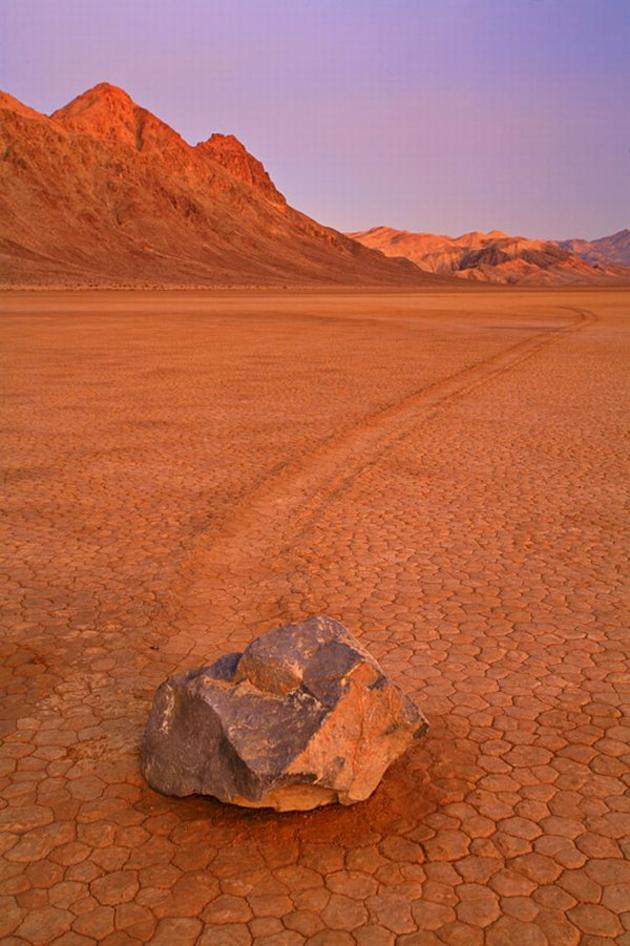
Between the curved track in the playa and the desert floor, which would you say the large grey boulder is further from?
the curved track in the playa

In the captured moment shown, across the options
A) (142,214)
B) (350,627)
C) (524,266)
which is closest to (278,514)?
(350,627)

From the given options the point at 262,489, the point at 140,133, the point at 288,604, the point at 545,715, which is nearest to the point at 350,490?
the point at 262,489

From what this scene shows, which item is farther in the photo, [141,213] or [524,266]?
[524,266]

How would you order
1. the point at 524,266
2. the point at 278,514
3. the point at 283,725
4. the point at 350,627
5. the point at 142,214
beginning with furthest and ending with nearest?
the point at 524,266 < the point at 142,214 < the point at 278,514 < the point at 350,627 < the point at 283,725

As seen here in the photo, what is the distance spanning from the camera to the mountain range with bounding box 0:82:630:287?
8712cm

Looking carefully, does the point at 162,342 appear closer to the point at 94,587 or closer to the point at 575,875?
the point at 94,587

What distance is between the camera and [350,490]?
8047mm

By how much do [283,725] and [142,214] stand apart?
104m

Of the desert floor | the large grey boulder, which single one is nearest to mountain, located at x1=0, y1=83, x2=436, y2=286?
the desert floor

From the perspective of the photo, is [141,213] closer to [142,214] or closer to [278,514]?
[142,214]

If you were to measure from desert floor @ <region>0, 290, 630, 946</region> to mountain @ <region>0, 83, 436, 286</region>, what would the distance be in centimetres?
6174

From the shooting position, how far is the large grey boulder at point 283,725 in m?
3.26

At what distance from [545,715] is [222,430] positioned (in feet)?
23.4

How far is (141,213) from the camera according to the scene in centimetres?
10162
